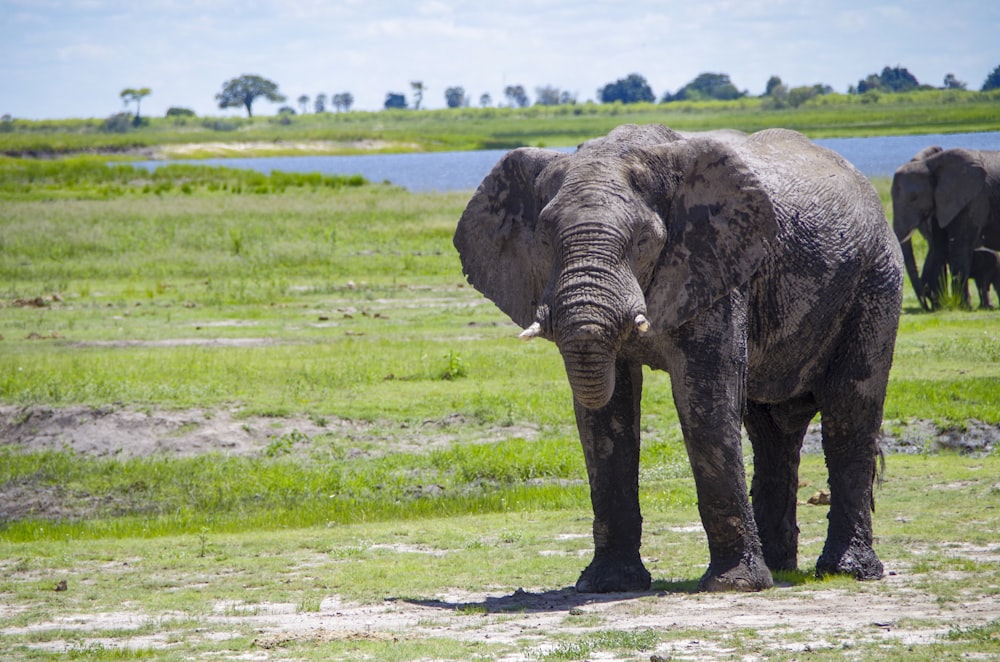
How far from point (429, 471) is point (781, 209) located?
6529 mm

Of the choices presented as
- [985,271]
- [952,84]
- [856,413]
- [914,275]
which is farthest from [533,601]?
[952,84]

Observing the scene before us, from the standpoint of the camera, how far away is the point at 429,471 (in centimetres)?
1445

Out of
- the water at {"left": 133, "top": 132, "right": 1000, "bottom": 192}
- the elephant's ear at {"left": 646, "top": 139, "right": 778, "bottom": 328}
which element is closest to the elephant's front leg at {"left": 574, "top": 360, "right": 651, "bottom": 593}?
the elephant's ear at {"left": 646, "top": 139, "right": 778, "bottom": 328}

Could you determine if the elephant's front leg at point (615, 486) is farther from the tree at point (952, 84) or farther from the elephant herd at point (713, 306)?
the tree at point (952, 84)

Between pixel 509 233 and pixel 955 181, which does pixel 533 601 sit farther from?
pixel 955 181

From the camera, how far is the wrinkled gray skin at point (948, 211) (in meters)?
25.3

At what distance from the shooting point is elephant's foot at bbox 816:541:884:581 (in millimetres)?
9125

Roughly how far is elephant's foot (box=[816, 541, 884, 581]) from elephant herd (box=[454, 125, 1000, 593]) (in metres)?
0.01

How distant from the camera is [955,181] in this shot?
25.7m

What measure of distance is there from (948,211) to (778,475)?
55.8ft

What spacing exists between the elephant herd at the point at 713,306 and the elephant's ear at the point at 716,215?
0.03 ft

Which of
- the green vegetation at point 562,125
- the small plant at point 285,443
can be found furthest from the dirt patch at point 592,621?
the green vegetation at point 562,125

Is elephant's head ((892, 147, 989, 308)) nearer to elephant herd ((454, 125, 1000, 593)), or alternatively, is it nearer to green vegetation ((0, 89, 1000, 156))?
elephant herd ((454, 125, 1000, 593))

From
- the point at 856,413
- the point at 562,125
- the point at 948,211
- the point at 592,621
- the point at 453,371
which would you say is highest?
the point at 562,125
